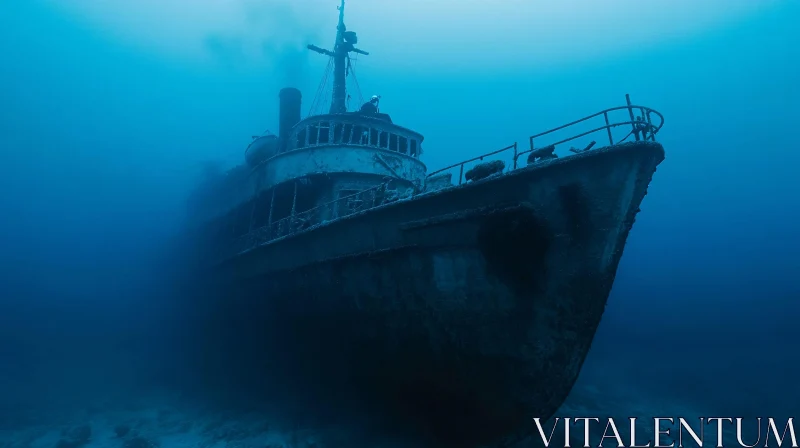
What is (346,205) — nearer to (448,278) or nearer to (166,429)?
(448,278)

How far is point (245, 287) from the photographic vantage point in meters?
16.2

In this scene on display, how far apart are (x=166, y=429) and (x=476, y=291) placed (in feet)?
44.7

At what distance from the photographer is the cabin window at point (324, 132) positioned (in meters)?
15.0

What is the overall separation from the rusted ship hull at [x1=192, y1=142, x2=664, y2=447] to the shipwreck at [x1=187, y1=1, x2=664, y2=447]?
28 millimetres

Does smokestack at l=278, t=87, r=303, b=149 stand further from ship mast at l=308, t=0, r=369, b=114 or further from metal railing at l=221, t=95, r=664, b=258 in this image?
metal railing at l=221, t=95, r=664, b=258

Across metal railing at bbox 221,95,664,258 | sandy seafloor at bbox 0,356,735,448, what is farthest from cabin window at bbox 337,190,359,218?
sandy seafloor at bbox 0,356,735,448

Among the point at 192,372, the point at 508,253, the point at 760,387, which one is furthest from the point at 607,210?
the point at 760,387

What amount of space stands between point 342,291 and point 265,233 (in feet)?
20.3

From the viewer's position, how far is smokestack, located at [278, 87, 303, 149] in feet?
65.2

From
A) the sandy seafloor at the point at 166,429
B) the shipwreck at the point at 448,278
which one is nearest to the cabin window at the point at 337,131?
the shipwreck at the point at 448,278

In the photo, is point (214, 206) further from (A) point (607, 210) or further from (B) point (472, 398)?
(A) point (607, 210)

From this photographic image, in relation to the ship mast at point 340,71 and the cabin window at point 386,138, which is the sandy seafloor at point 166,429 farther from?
the ship mast at point 340,71

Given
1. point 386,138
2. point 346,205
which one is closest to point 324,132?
point 386,138

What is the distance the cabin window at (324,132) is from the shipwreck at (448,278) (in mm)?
51
